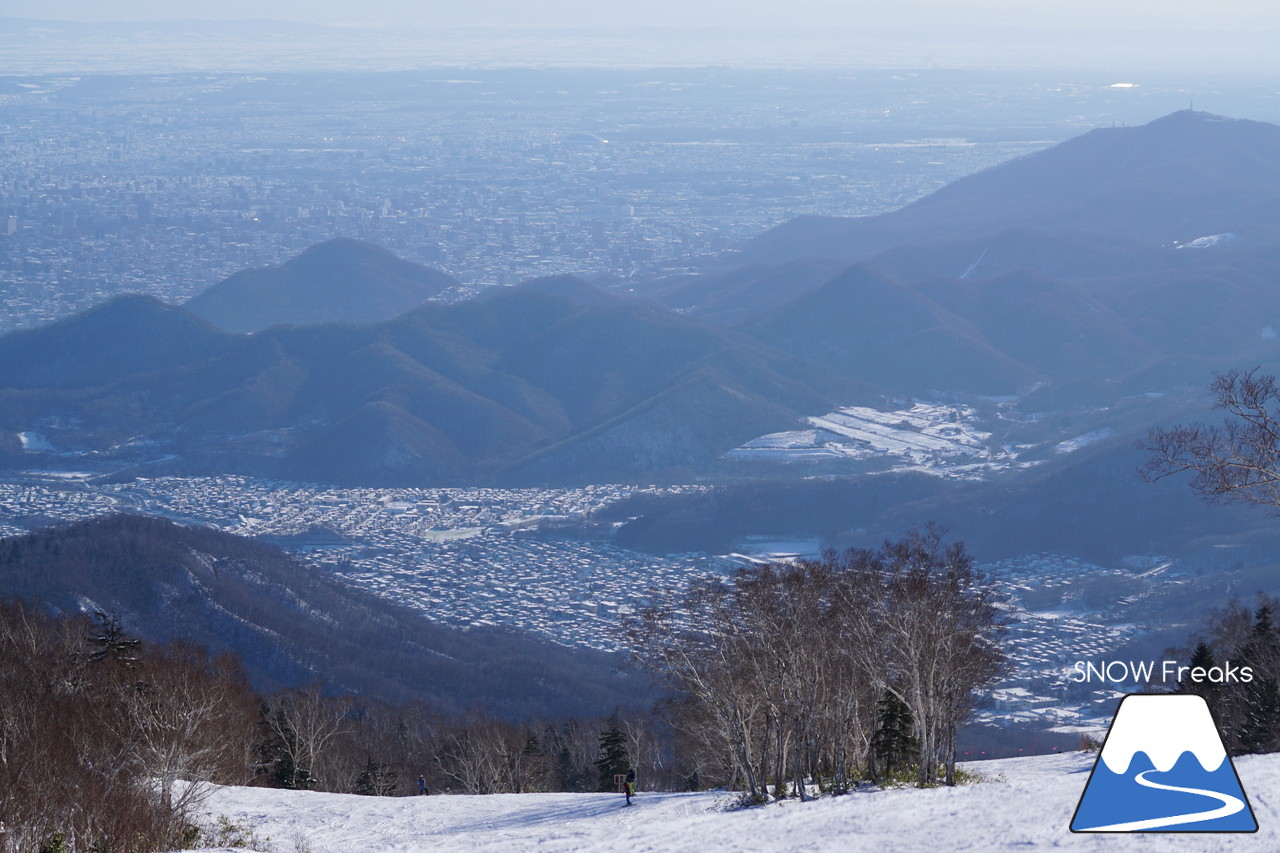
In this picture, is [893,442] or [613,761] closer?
[613,761]

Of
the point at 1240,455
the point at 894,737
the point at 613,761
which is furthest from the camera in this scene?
the point at 613,761


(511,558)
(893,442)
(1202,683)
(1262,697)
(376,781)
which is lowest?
(511,558)

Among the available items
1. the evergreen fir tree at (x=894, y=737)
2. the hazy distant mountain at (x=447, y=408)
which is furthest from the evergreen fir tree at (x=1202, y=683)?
the hazy distant mountain at (x=447, y=408)

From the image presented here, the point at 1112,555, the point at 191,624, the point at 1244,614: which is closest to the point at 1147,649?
the point at 1112,555

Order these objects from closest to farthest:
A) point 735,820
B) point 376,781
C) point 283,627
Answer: point 735,820
point 376,781
point 283,627

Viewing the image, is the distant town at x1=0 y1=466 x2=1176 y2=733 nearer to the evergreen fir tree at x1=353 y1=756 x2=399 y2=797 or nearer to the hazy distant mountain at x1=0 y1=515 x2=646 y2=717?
the hazy distant mountain at x1=0 y1=515 x2=646 y2=717

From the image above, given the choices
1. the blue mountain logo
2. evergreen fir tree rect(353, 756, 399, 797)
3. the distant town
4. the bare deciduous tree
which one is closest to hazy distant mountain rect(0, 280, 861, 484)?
the distant town

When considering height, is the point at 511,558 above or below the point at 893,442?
below

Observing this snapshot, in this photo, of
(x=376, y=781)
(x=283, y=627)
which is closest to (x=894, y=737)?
(x=376, y=781)

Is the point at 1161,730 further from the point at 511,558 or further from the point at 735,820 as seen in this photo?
the point at 511,558
